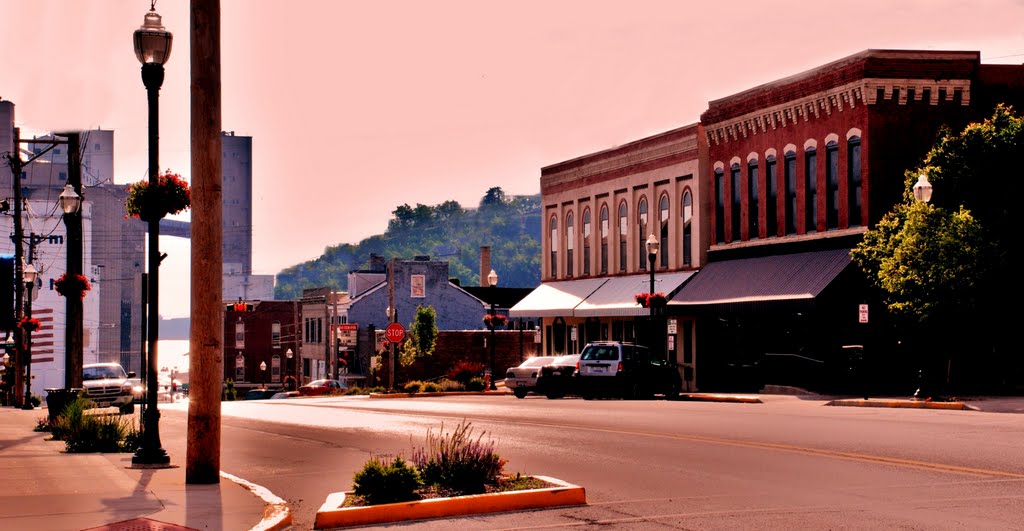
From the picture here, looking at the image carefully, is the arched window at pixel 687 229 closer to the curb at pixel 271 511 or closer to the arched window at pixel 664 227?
the arched window at pixel 664 227

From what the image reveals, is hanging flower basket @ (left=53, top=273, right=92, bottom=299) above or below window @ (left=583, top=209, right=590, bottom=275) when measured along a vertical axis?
below

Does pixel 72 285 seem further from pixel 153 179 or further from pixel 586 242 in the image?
pixel 586 242

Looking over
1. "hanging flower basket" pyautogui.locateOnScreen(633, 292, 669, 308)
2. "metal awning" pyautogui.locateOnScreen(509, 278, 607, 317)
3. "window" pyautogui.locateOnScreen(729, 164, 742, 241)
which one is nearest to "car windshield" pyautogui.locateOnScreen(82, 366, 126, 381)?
"hanging flower basket" pyautogui.locateOnScreen(633, 292, 669, 308)

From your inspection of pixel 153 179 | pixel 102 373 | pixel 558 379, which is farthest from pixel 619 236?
pixel 153 179

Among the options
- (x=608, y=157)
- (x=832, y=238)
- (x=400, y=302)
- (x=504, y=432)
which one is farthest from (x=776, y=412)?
(x=400, y=302)

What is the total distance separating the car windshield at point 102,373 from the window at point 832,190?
2576 centimetres

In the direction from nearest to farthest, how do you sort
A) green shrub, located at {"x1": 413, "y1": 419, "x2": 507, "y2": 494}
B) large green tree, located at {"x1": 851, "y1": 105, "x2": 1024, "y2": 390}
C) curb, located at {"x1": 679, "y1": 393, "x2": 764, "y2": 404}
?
green shrub, located at {"x1": 413, "y1": 419, "x2": 507, "y2": 494} → large green tree, located at {"x1": 851, "y1": 105, "x2": 1024, "y2": 390} → curb, located at {"x1": 679, "y1": 393, "x2": 764, "y2": 404}

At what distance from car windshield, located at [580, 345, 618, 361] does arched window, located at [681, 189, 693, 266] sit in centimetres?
1199

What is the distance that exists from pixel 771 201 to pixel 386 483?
3636 centimetres

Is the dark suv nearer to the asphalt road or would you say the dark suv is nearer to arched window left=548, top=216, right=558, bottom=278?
the asphalt road

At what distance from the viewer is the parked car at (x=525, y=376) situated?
45.4 metres

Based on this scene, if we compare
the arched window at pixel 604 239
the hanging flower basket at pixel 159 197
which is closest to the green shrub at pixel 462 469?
the hanging flower basket at pixel 159 197

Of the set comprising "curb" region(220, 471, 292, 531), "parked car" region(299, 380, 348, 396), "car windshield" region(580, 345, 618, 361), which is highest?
"car windshield" region(580, 345, 618, 361)

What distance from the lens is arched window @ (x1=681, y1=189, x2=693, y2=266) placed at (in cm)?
5197
